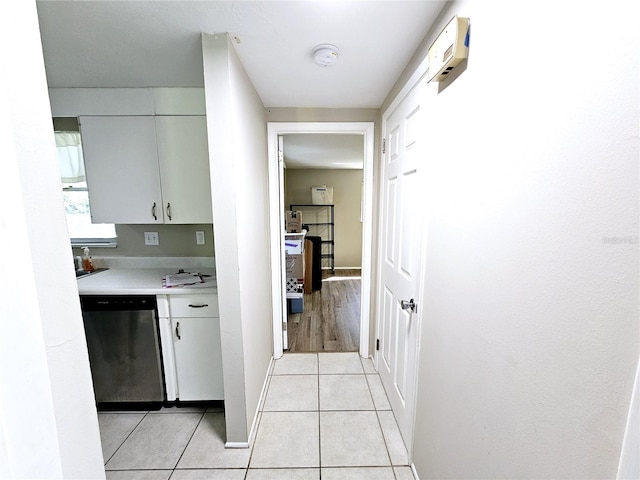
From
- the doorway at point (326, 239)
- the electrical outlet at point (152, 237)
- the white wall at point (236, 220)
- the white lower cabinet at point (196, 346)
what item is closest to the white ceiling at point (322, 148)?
the doorway at point (326, 239)

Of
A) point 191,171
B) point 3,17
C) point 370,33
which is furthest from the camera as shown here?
point 191,171

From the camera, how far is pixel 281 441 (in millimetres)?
1587

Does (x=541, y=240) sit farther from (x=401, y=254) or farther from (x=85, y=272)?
(x=85, y=272)

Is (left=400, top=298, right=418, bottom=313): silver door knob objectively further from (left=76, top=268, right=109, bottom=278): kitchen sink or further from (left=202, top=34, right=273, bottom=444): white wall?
(left=76, top=268, right=109, bottom=278): kitchen sink

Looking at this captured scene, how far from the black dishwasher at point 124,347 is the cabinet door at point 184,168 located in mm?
621

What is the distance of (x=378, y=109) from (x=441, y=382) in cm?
197

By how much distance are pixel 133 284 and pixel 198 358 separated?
661 mm

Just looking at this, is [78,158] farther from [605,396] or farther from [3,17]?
[605,396]

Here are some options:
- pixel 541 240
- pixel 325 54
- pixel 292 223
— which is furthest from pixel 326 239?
pixel 541 240

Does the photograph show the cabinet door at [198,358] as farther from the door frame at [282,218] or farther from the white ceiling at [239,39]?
the white ceiling at [239,39]

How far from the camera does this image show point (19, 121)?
1.34 ft

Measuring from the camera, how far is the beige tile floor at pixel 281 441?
1.41 m

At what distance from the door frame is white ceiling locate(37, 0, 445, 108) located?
42 centimetres

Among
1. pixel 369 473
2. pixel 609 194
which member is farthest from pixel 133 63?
pixel 369 473
